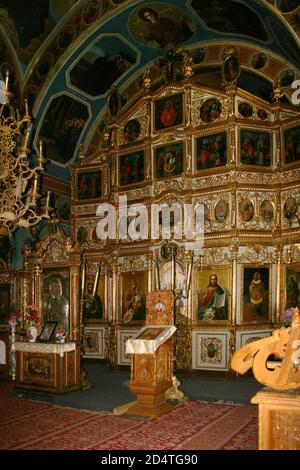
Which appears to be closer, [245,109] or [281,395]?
[281,395]

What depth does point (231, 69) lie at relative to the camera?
12109 mm

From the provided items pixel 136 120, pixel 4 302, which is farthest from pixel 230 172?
pixel 4 302

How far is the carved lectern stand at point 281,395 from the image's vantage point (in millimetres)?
4645

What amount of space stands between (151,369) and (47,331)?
2.84 meters

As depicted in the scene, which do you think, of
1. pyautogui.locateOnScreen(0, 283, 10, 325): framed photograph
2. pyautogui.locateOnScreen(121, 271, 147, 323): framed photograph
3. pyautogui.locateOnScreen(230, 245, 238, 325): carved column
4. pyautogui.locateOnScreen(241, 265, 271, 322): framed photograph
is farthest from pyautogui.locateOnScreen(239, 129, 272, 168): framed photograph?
pyautogui.locateOnScreen(0, 283, 10, 325): framed photograph

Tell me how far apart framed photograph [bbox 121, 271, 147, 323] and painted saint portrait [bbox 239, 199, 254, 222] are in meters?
3.08

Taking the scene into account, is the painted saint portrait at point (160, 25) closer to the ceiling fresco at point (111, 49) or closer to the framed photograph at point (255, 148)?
the ceiling fresco at point (111, 49)

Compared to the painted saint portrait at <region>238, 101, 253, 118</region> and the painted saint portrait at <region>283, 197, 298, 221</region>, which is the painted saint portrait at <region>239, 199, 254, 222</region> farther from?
the painted saint portrait at <region>238, 101, 253, 118</region>

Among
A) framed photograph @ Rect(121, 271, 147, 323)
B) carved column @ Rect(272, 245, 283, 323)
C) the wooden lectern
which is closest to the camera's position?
the wooden lectern

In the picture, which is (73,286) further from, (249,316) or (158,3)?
(158,3)

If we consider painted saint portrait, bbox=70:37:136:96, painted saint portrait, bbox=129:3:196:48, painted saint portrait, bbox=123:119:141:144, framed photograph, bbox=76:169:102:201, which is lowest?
framed photograph, bbox=76:169:102:201

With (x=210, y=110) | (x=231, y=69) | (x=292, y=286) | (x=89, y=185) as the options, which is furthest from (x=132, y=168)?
(x=292, y=286)

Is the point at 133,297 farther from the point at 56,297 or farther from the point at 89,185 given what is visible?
the point at 89,185

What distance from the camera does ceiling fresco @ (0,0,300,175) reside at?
39.7ft
